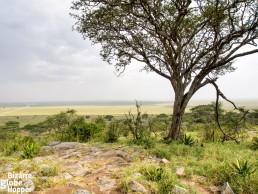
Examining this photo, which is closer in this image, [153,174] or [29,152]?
[153,174]

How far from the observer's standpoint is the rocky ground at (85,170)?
6227 mm

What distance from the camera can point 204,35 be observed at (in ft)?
47.1

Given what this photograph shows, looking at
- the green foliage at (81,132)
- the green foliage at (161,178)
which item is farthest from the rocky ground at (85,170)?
the green foliage at (81,132)

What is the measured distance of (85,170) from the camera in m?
7.50

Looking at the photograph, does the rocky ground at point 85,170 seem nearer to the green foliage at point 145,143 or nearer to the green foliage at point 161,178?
the green foliage at point 161,178

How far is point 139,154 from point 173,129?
13.7 feet

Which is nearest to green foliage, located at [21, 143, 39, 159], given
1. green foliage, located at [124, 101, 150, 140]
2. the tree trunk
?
green foliage, located at [124, 101, 150, 140]

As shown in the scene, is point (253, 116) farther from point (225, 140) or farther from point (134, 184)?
point (134, 184)

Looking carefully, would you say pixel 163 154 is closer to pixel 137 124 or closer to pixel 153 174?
pixel 153 174

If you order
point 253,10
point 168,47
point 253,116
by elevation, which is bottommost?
point 253,116

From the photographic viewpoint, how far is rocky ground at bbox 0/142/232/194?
6227 mm

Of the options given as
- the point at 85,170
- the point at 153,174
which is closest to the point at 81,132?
the point at 85,170

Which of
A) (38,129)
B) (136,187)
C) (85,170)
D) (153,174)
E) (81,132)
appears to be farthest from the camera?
(38,129)

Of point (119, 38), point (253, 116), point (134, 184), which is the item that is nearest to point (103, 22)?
point (119, 38)
